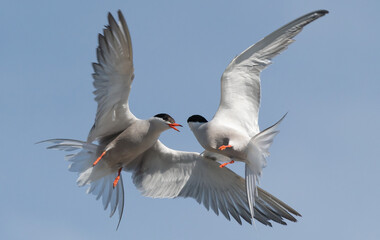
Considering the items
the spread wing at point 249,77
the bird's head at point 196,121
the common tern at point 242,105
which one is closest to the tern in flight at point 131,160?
the common tern at point 242,105

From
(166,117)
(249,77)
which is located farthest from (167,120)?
(249,77)

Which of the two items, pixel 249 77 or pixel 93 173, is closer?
pixel 93 173

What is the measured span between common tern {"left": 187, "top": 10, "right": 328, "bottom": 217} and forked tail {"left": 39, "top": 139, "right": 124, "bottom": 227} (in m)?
1.19

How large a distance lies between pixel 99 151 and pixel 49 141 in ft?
2.06

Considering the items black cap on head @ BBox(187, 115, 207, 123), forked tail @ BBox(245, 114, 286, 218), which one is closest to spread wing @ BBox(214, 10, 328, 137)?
black cap on head @ BBox(187, 115, 207, 123)

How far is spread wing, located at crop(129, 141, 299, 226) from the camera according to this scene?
364 inches

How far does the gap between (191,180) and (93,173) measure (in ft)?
4.20

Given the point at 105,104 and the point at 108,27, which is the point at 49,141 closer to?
the point at 105,104

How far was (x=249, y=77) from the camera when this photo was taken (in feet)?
30.4

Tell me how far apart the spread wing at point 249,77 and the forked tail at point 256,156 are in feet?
2.78

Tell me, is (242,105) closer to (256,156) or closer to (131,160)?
(256,156)

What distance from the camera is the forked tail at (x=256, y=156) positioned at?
7957mm

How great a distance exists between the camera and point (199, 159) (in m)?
9.29

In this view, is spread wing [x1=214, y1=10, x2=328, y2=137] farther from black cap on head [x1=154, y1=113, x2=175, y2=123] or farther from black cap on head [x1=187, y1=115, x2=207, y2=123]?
black cap on head [x1=154, y1=113, x2=175, y2=123]
